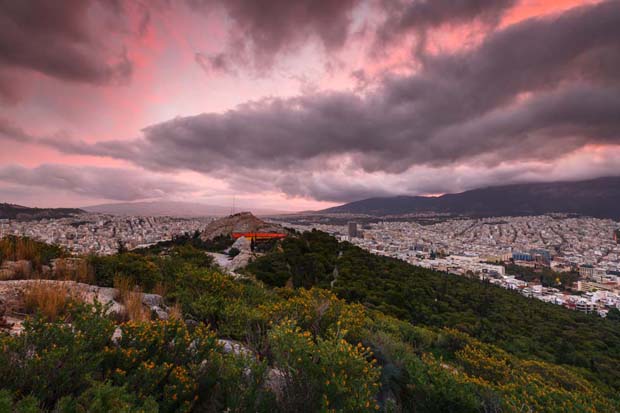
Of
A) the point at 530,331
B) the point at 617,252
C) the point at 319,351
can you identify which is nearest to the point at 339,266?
the point at 530,331

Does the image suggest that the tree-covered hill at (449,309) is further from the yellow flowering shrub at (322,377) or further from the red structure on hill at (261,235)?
the yellow flowering shrub at (322,377)

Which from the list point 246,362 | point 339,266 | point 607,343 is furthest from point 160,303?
point 607,343

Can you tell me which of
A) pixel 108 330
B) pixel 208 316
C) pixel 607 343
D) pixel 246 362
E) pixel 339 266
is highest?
pixel 108 330

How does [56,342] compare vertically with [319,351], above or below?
above

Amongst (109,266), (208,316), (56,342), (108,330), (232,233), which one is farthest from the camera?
(232,233)

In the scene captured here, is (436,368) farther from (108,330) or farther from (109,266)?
(109,266)

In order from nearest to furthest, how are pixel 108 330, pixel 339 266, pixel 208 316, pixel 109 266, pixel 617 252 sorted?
1. pixel 108 330
2. pixel 208 316
3. pixel 109 266
4. pixel 339 266
5. pixel 617 252

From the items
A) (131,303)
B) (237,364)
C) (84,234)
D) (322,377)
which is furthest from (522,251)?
(84,234)

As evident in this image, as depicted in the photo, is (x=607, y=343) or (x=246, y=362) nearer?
(x=246, y=362)
